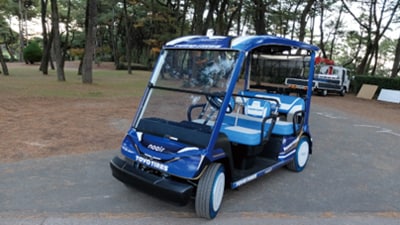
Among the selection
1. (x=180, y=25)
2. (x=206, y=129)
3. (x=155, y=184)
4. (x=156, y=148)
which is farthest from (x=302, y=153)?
(x=180, y=25)

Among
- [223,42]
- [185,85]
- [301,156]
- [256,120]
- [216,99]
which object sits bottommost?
[301,156]

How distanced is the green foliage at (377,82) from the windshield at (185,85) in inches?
679

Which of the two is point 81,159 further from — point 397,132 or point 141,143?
point 397,132

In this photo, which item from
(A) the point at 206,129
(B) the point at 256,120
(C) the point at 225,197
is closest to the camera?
(A) the point at 206,129

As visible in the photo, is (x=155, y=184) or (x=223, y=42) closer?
(x=155, y=184)

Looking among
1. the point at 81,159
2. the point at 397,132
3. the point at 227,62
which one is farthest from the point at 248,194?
the point at 397,132

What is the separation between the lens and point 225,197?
12.2ft

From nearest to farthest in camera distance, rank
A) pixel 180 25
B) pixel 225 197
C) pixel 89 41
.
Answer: pixel 225 197 < pixel 89 41 < pixel 180 25

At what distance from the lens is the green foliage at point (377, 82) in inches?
695

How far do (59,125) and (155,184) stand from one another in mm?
4387

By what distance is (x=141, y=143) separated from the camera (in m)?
3.41

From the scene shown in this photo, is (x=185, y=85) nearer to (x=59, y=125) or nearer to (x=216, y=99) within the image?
(x=216, y=99)

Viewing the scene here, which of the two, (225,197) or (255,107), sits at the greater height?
(255,107)

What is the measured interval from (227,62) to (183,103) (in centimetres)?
72
